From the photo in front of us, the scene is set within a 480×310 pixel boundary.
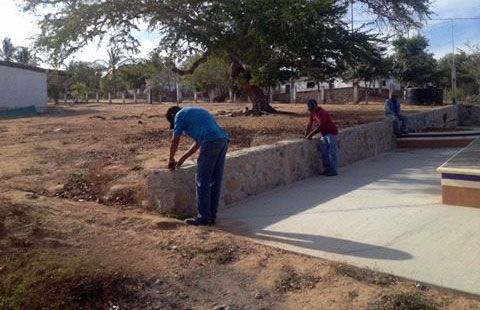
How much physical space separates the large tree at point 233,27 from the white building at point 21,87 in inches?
681

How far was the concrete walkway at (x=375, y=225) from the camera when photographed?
491cm

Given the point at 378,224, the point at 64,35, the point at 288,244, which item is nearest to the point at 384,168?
the point at 378,224

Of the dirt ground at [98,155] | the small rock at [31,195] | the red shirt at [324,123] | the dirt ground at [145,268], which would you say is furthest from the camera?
the red shirt at [324,123]

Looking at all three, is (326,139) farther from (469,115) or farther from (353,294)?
(469,115)

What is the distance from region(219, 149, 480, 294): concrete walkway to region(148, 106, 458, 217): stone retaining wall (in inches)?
9.6

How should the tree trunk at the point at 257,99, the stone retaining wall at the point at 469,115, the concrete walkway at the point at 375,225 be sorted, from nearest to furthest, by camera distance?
the concrete walkway at the point at 375,225
the tree trunk at the point at 257,99
the stone retaining wall at the point at 469,115

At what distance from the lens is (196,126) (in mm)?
6324

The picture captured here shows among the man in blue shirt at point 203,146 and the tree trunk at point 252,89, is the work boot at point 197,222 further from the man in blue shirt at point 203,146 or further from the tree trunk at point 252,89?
the tree trunk at point 252,89

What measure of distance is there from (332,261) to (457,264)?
1.09 metres

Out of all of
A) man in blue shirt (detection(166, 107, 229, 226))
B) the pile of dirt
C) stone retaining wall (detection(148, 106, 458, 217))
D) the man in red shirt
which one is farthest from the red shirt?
man in blue shirt (detection(166, 107, 229, 226))

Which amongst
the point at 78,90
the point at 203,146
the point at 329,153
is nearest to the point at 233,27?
the point at 329,153

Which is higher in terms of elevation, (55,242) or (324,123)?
(324,123)

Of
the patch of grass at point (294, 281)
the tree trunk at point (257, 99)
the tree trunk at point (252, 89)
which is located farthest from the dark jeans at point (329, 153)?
the tree trunk at point (257, 99)

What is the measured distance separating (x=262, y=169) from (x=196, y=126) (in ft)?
7.99
